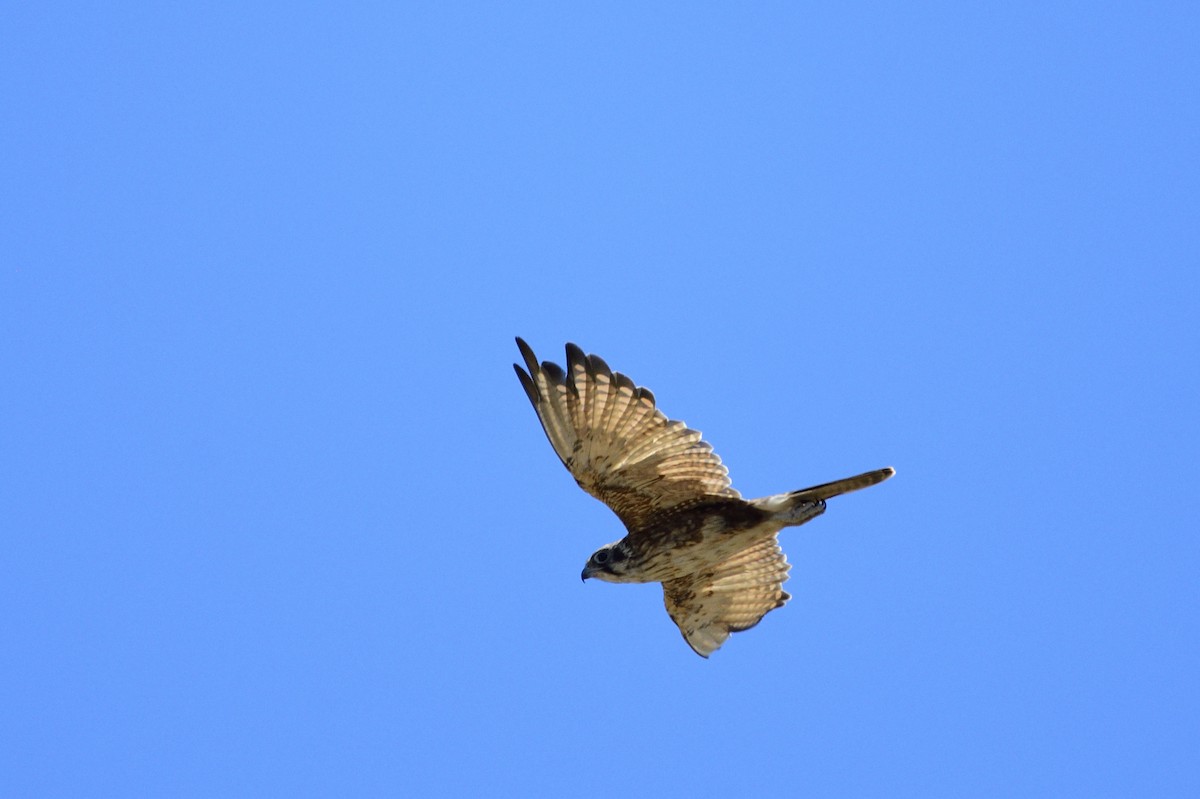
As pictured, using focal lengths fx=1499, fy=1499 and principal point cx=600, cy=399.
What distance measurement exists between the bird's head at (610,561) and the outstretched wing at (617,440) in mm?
312

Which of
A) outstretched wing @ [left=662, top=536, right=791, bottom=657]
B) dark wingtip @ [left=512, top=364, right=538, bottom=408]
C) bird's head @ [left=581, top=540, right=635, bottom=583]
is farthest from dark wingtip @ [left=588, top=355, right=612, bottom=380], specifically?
outstretched wing @ [left=662, top=536, right=791, bottom=657]

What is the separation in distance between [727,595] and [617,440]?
2.22 meters

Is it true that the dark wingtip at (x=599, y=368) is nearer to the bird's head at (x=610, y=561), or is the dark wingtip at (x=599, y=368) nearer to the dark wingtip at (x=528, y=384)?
the dark wingtip at (x=528, y=384)

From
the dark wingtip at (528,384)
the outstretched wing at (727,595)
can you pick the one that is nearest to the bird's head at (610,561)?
the outstretched wing at (727,595)

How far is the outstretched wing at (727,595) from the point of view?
12.2 meters

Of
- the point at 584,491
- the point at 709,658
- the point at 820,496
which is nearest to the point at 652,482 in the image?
the point at 584,491

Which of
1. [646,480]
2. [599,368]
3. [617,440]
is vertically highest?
[599,368]

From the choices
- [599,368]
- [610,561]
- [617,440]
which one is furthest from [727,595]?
[599,368]

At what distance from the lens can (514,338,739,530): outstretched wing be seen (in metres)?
10.8

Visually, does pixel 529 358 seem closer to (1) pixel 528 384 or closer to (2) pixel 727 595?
(1) pixel 528 384

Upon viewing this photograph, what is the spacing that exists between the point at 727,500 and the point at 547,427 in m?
1.46

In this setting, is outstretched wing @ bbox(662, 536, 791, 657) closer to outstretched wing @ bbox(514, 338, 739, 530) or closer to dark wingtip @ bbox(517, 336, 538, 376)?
outstretched wing @ bbox(514, 338, 739, 530)

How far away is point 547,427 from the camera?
1088cm

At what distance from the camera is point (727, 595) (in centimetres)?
1240
